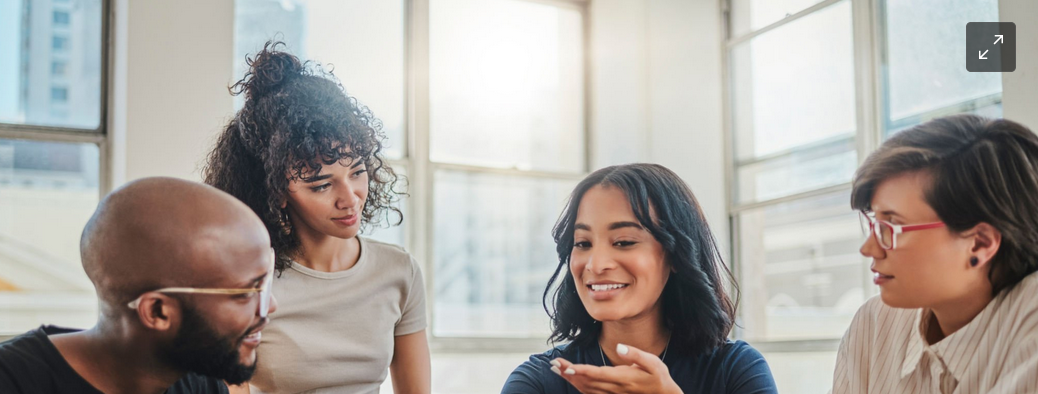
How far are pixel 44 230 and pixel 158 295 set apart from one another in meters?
3.08

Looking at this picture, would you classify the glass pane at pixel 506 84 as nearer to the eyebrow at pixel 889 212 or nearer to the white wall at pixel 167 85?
the white wall at pixel 167 85

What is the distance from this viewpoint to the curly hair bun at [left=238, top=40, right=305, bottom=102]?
228cm

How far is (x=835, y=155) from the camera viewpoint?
4863 mm

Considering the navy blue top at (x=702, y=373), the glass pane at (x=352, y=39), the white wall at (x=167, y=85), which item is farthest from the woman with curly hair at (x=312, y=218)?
the glass pane at (x=352, y=39)

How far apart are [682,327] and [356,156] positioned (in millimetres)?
884

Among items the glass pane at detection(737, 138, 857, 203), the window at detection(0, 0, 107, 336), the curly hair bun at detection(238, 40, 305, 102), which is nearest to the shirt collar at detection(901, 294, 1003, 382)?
the curly hair bun at detection(238, 40, 305, 102)

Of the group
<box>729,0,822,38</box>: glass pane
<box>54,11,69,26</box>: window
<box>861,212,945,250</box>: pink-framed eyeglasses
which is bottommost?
<box>861,212,945,250</box>: pink-framed eyeglasses

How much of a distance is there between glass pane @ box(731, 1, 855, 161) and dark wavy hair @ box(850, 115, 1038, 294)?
3285 millimetres

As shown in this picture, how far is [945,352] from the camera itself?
1662 millimetres

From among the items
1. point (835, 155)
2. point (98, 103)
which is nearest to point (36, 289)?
point (98, 103)

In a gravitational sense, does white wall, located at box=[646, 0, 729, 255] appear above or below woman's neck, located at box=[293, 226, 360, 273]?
above

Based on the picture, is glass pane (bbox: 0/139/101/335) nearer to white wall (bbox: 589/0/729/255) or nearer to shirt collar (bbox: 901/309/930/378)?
white wall (bbox: 589/0/729/255)

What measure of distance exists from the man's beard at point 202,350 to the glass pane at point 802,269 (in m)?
3.59

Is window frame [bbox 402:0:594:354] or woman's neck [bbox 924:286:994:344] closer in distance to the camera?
woman's neck [bbox 924:286:994:344]
